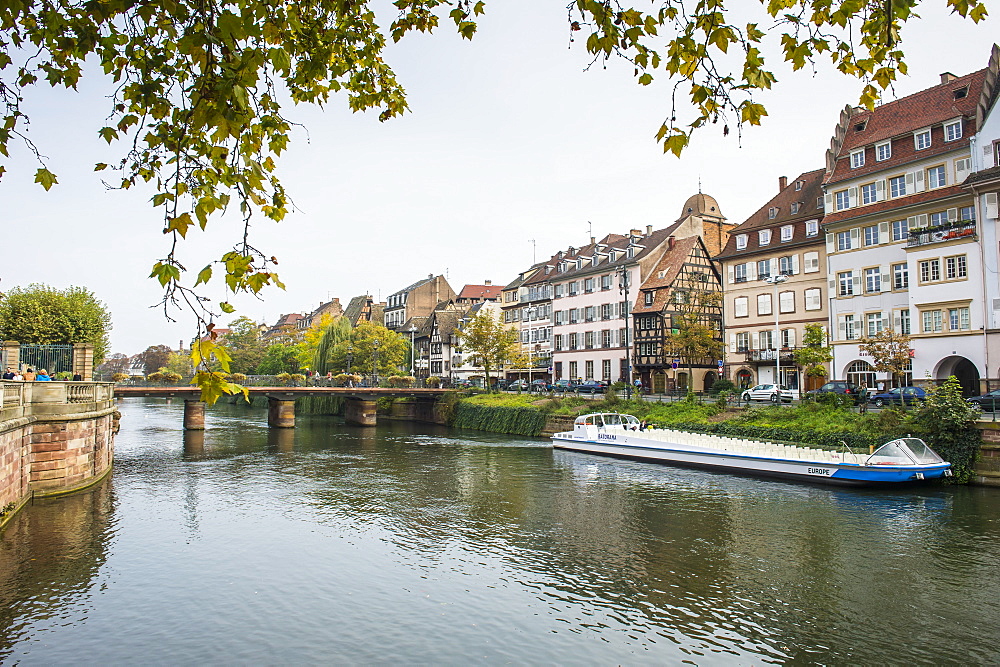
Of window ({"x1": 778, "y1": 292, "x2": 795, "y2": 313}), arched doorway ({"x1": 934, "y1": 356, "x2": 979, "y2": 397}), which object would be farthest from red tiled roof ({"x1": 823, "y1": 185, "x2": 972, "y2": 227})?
arched doorway ({"x1": 934, "y1": 356, "x2": 979, "y2": 397})

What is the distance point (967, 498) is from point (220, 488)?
24.8 meters

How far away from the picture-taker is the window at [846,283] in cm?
3972

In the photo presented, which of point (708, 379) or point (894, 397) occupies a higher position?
point (708, 379)

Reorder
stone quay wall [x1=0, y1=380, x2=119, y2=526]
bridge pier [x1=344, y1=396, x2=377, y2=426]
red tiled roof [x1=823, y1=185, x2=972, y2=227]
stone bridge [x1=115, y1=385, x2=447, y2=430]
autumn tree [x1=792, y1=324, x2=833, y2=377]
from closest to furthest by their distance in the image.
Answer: stone quay wall [x1=0, y1=380, x2=119, y2=526] → red tiled roof [x1=823, y1=185, x2=972, y2=227] → autumn tree [x1=792, y1=324, x2=833, y2=377] → stone bridge [x1=115, y1=385, x2=447, y2=430] → bridge pier [x1=344, y1=396, x2=377, y2=426]

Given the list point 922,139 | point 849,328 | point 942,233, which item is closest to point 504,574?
point 942,233

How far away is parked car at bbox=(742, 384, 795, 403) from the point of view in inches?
1494

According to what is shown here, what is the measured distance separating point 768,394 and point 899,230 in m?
11.1

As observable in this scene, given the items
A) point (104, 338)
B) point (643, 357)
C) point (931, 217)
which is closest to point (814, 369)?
point (931, 217)

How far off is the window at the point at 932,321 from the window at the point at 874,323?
146 inches

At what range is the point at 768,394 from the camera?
127 ft

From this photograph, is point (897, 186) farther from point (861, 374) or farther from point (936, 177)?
point (861, 374)

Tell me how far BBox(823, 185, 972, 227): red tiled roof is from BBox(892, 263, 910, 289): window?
314 cm

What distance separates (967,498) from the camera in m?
20.9

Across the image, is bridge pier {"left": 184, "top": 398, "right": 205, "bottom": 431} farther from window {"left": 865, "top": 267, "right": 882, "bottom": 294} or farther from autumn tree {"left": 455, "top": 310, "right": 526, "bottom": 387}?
window {"left": 865, "top": 267, "right": 882, "bottom": 294}
